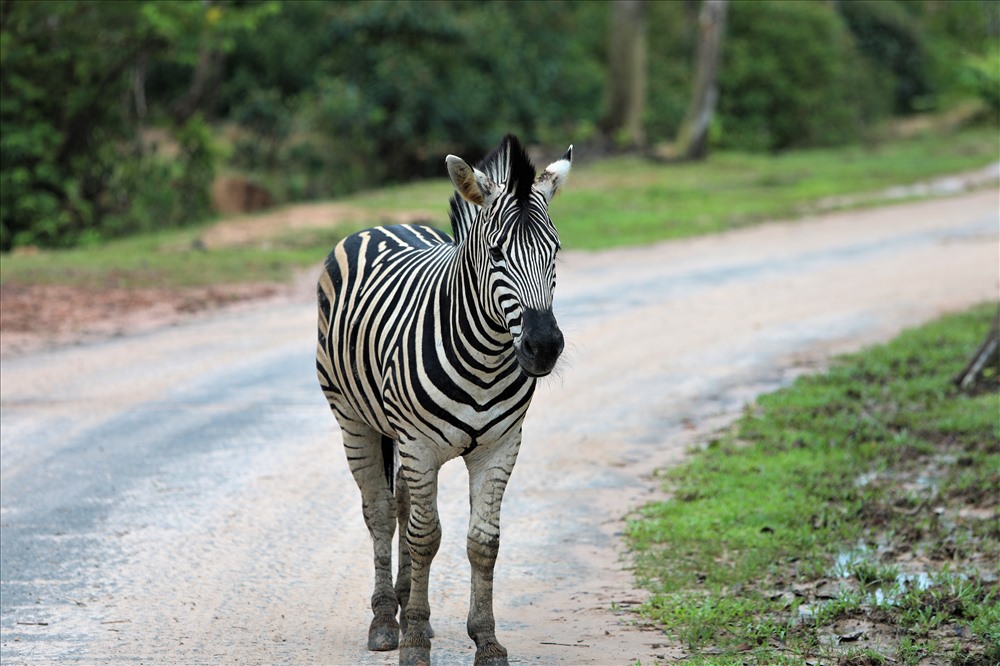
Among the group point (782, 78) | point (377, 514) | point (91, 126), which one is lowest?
point (377, 514)

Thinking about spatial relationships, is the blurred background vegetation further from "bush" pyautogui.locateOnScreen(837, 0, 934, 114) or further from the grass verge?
the grass verge

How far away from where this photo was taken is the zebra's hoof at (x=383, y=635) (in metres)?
5.53

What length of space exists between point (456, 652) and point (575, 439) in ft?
12.6

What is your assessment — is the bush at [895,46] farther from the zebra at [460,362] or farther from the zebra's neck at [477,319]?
the zebra's neck at [477,319]

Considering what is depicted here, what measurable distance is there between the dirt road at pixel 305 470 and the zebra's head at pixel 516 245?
1603mm

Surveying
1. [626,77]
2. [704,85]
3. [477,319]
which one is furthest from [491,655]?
[626,77]

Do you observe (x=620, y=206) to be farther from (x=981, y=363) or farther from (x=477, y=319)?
(x=477, y=319)

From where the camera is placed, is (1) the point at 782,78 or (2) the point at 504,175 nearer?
(2) the point at 504,175

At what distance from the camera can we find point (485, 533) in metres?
5.02

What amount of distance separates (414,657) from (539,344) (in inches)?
61.1

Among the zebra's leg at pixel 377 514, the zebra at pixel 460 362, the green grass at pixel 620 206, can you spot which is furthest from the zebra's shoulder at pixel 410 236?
the green grass at pixel 620 206

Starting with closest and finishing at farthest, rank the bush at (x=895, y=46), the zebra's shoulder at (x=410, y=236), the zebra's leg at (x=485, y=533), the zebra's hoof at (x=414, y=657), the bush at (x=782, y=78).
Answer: the zebra's leg at (x=485, y=533) < the zebra's hoof at (x=414, y=657) < the zebra's shoulder at (x=410, y=236) < the bush at (x=782, y=78) < the bush at (x=895, y=46)

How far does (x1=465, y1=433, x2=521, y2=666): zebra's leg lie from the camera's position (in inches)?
198

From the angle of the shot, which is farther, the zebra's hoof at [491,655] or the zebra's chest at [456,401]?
the zebra's hoof at [491,655]
